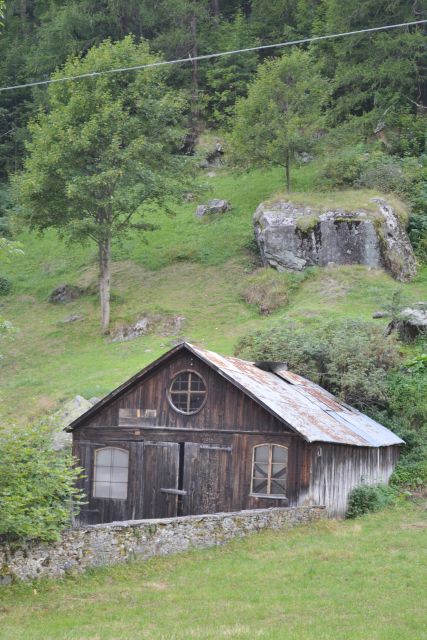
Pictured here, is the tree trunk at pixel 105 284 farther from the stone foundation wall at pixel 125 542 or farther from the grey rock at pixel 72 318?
the stone foundation wall at pixel 125 542

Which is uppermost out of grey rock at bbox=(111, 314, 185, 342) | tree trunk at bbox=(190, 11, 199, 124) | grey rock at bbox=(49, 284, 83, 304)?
tree trunk at bbox=(190, 11, 199, 124)

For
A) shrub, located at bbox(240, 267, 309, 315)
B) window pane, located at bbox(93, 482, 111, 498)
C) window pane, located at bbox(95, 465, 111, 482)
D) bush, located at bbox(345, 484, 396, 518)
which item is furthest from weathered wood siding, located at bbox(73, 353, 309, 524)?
shrub, located at bbox(240, 267, 309, 315)

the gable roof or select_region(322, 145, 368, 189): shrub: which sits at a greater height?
select_region(322, 145, 368, 189): shrub

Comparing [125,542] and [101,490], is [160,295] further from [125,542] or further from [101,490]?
[125,542]

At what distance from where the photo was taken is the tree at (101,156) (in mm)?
41541

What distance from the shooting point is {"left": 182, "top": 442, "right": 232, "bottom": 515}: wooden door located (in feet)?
73.3

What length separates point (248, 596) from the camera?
1397 cm

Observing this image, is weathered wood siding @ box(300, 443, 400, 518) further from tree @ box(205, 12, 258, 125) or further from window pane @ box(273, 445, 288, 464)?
tree @ box(205, 12, 258, 125)

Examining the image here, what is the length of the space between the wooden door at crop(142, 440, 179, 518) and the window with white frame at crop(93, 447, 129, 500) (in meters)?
0.68

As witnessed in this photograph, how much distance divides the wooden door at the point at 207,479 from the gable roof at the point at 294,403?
6.49 ft

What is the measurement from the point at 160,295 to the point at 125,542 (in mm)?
27731

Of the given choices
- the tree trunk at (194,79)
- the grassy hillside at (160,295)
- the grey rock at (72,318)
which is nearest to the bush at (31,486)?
the grassy hillside at (160,295)

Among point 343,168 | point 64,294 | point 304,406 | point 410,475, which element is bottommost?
point 410,475

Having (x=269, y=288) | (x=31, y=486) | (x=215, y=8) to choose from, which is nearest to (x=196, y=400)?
(x=31, y=486)
